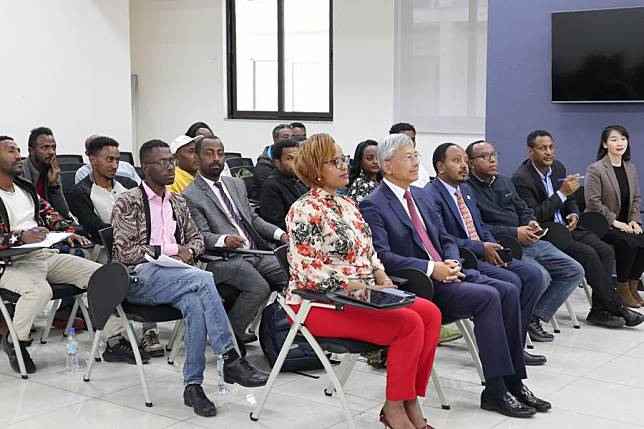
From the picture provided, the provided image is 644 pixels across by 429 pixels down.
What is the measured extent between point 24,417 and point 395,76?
7.11m

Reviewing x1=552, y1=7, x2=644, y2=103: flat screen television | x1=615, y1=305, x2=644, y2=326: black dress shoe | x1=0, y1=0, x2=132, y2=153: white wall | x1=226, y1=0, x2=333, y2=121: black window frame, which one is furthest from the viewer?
x1=226, y1=0, x2=333, y2=121: black window frame

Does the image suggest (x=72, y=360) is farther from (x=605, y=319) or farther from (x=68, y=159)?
(x=68, y=159)

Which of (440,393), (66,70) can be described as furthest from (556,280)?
(66,70)

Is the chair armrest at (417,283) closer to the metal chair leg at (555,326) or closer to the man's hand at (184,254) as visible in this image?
the man's hand at (184,254)

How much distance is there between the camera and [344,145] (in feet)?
35.7

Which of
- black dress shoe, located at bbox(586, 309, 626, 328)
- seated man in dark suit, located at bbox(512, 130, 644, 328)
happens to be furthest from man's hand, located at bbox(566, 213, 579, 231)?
black dress shoe, located at bbox(586, 309, 626, 328)

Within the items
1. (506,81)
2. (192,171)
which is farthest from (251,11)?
(192,171)

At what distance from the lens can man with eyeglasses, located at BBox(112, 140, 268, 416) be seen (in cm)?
428

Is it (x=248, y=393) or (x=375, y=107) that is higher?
(x=375, y=107)

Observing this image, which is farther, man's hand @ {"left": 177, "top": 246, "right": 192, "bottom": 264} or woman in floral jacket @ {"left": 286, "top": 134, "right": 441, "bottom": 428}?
man's hand @ {"left": 177, "top": 246, "right": 192, "bottom": 264}

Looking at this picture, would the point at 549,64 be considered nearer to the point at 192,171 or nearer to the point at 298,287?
the point at 192,171

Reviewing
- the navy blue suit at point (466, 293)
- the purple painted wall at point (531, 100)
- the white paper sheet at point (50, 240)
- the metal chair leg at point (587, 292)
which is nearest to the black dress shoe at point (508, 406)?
the navy blue suit at point (466, 293)

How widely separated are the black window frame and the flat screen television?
4.03 meters

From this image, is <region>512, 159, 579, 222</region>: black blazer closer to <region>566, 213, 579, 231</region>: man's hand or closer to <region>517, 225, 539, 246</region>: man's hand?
<region>566, 213, 579, 231</region>: man's hand
